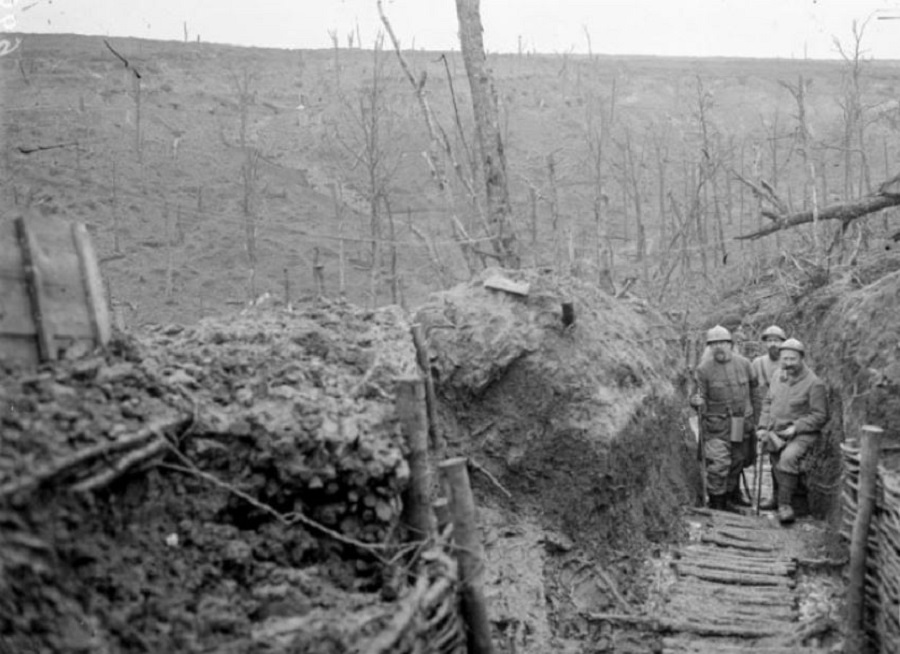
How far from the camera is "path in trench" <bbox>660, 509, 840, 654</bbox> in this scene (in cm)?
601

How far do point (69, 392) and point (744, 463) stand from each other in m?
7.39

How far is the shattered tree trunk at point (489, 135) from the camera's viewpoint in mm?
10875

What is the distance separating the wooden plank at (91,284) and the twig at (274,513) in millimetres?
752

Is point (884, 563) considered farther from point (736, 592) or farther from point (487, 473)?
point (487, 473)

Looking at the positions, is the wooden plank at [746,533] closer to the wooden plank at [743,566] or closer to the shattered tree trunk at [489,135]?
the wooden plank at [743,566]

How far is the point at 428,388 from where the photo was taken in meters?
6.52

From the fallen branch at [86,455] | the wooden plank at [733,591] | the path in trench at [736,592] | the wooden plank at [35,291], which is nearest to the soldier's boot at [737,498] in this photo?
the path in trench at [736,592]

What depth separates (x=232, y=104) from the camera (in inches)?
1567

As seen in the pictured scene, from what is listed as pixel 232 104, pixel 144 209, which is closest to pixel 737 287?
pixel 144 209

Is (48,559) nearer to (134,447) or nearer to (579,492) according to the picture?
(134,447)

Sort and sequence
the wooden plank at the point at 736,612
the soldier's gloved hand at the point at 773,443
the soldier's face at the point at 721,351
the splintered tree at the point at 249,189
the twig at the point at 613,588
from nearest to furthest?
the wooden plank at the point at 736,612 → the twig at the point at 613,588 → the soldier's gloved hand at the point at 773,443 → the soldier's face at the point at 721,351 → the splintered tree at the point at 249,189

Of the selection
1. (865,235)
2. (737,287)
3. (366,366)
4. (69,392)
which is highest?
(69,392)

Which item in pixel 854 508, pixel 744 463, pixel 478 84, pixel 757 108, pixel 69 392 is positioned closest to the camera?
pixel 69 392

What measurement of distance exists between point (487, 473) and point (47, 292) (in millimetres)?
3749
